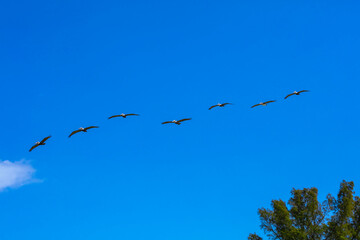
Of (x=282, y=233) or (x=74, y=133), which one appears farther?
(x=282, y=233)

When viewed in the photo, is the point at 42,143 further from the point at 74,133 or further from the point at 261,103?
the point at 261,103

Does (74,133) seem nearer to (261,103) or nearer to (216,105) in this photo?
(216,105)

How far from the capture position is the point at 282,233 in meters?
40.7

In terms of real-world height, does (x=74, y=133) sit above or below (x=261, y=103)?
below

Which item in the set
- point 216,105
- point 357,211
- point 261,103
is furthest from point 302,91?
point 357,211

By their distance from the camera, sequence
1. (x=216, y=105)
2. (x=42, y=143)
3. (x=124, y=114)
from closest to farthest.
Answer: (x=42, y=143)
(x=124, y=114)
(x=216, y=105)

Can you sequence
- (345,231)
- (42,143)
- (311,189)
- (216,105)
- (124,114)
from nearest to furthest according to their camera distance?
(42,143) < (124,114) < (216,105) < (345,231) < (311,189)

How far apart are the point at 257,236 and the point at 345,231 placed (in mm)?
8456

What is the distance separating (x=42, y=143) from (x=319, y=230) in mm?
27225

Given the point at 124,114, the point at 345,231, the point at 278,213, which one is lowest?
the point at 345,231

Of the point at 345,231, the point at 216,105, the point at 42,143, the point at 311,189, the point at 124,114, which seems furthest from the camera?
the point at 311,189

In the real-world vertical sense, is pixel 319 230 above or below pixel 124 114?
below

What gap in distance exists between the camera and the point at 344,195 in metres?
41.3

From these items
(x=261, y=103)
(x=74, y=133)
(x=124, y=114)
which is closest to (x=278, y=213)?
(x=261, y=103)
